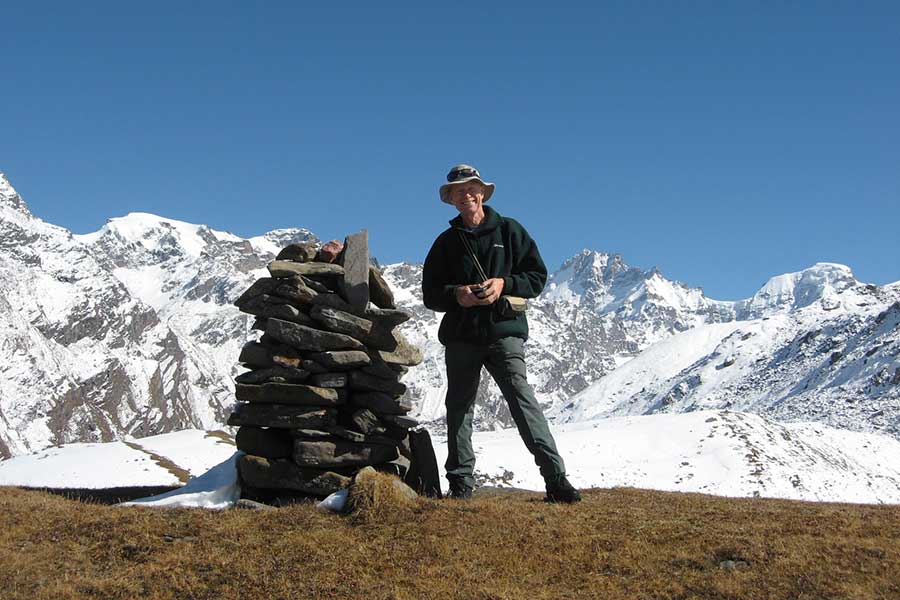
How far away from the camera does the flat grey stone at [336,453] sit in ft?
38.4

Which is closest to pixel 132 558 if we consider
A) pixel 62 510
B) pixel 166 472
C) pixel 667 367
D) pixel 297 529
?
pixel 297 529

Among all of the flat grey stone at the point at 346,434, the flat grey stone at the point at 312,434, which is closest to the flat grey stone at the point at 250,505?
the flat grey stone at the point at 312,434

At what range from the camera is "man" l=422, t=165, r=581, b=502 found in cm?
1173

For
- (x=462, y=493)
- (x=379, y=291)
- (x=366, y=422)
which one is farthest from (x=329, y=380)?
(x=462, y=493)

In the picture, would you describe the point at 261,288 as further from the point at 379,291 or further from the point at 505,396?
the point at 505,396

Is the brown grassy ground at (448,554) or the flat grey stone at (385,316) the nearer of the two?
the brown grassy ground at (448,554)

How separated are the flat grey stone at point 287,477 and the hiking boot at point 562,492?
3.20m

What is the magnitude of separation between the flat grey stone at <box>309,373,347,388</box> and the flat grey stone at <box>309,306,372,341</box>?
828 millimetres

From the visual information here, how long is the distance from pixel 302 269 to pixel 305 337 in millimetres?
1485

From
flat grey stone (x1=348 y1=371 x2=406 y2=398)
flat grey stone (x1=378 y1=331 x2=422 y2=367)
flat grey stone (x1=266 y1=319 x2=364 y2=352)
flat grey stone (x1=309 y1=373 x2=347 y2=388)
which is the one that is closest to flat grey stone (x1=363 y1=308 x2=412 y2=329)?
flat grey stone (x1=378 y1=331 x2=422 y2=367)

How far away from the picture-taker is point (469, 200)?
476 inches

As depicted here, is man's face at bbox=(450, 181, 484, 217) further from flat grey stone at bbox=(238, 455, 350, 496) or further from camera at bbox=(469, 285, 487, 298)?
flat grey stone at bbox=(238, 455, 350, 496)

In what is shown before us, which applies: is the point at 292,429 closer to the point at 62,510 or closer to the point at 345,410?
the point at 345,410

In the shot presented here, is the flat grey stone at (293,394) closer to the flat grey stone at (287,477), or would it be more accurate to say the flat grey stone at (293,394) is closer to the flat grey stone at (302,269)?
the flat grey stone at (287,477)
